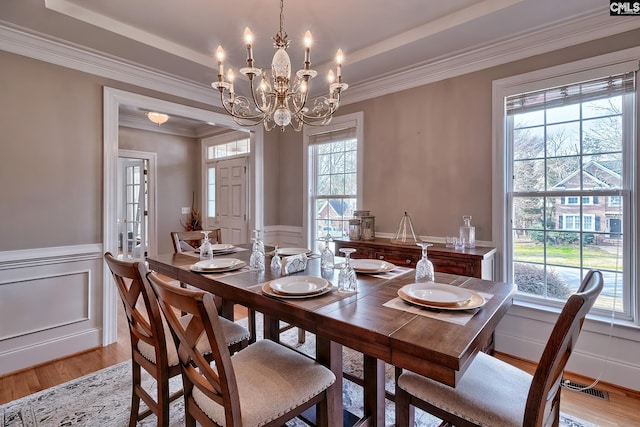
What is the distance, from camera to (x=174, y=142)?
5477 millimetres

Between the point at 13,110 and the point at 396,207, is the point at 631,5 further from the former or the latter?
the point at 13,110

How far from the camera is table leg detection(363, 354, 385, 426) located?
4.84 feet

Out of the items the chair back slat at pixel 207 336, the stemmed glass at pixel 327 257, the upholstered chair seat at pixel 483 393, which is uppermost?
the stemmed glass at pixel 327 257

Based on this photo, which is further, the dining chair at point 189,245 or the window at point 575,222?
the dining chair at point 189,245

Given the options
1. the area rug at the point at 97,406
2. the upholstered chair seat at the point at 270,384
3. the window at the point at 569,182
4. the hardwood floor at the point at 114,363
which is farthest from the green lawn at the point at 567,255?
the upholstered chair seat at the point at 270,384

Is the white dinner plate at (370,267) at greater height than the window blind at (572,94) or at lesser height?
lesser

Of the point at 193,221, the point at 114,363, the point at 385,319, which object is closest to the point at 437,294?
the point at 385,319

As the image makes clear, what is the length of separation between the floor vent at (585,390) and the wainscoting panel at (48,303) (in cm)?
379

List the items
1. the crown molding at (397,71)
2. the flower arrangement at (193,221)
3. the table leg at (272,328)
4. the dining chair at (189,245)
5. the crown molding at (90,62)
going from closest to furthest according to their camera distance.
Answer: the table leg at (272,328) → the crown molding at (397,71) → the crown molding at (90,62) → the dining chair at (189,245) → the flower arrangement at (193,221)

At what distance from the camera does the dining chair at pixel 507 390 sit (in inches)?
35.7

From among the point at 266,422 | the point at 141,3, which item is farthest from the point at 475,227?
the point at 141,3

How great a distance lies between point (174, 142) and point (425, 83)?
14.7ft

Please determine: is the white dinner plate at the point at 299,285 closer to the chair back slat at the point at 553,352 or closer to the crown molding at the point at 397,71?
the chair back slat at the point at 553,352

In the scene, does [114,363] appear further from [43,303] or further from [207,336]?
[207,336]
